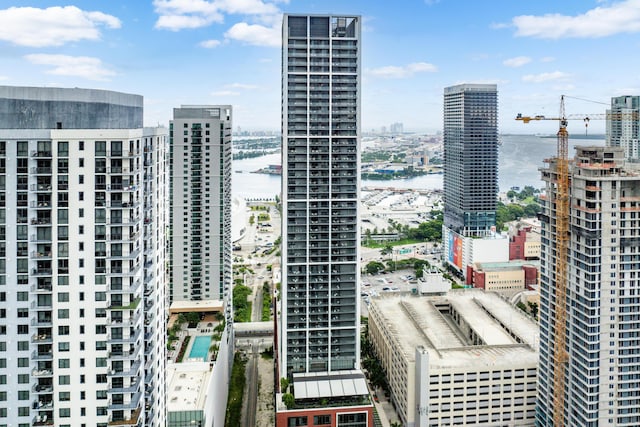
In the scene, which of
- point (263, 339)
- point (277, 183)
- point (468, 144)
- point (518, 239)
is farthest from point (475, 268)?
point (277, 183)

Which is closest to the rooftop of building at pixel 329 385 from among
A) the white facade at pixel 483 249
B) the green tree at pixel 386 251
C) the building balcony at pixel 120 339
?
the building balcony at pixel 120 339

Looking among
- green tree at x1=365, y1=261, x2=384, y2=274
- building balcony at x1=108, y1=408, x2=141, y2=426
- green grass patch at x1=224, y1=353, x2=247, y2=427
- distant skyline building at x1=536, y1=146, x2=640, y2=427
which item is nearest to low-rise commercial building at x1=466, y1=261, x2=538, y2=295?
green tree at x1=365, y1=261, x2=384, y2=274

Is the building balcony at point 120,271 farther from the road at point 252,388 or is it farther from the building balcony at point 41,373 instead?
the road at point 252,388

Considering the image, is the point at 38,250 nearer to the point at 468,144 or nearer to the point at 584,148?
the point at 584,148

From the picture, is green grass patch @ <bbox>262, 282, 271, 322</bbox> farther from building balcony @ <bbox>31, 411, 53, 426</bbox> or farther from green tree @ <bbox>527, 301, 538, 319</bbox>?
building balcony @ <bbox>31, 411, 53, 426</bbox>

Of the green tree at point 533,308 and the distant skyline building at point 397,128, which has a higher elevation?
the distant skyline building at point 397,128

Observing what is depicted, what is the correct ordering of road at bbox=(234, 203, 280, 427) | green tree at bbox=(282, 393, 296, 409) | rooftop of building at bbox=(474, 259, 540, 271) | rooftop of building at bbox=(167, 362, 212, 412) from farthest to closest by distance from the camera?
rooftop of building at bbox=(474, 259, 540, 271) → road at bbox=(234, 203, 280, 427) → green tree at bbox=(282, 393, 296, 409) → rooftop of building at bbox=(167, 362, 212, 412)
